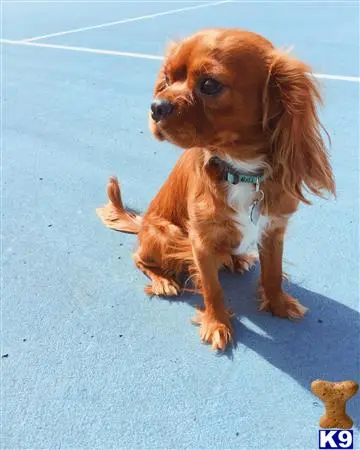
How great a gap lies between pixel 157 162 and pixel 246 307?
60.2 inches

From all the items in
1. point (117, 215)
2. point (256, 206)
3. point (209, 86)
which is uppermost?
point (209, 86)

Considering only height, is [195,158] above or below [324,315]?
above

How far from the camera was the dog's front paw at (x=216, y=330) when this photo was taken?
210cm

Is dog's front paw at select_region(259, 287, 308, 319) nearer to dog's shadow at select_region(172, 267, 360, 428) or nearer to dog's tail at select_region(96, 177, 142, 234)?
dog's shadow at select_region(172, 267, 360, 428)

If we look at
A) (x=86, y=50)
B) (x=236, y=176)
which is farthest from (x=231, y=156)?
(x=86, y=50)

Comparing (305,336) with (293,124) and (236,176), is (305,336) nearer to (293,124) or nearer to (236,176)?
(236,176)

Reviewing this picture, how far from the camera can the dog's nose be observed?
1566mm

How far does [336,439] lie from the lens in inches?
66.9

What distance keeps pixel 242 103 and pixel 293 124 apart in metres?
0.19

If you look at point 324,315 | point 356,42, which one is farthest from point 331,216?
point 356,42

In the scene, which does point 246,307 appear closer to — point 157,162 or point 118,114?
point 157,162

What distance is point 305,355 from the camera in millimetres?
2045

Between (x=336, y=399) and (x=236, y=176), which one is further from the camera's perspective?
(x=236, y=176)

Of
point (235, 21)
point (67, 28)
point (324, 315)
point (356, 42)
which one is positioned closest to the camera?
point (324, 315)
